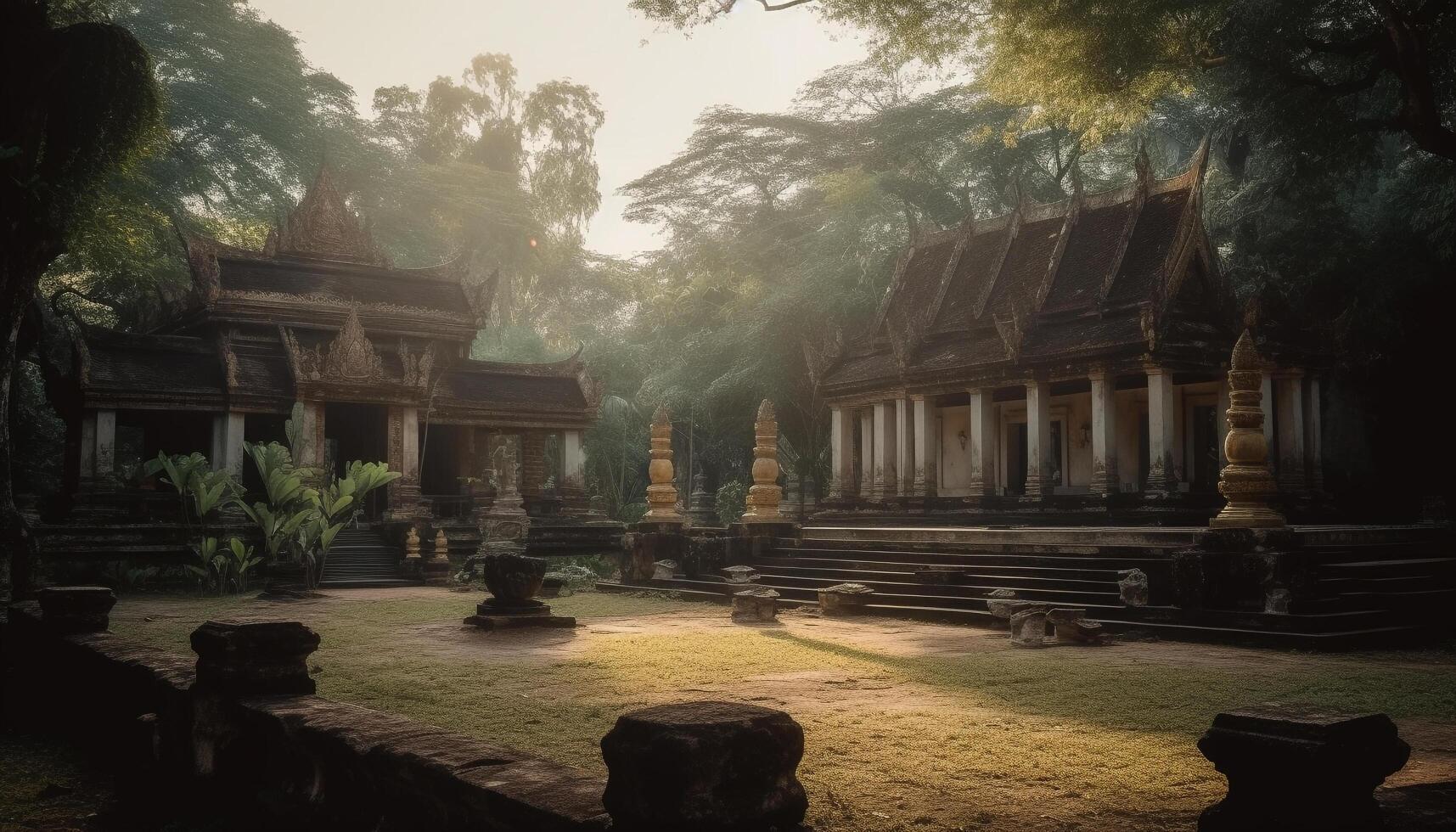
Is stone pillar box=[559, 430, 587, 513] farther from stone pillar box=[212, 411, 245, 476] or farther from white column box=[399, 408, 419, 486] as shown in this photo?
stone pillar box=[212, 411, 245, 476]

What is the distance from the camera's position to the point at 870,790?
4.56 metres

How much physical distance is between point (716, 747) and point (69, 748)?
20.8ft

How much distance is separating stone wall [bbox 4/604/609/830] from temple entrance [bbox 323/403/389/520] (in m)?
17.7

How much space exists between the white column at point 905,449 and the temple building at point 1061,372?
0.12 feet

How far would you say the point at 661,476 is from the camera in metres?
16.9

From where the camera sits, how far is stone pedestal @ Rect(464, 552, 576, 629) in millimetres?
11227

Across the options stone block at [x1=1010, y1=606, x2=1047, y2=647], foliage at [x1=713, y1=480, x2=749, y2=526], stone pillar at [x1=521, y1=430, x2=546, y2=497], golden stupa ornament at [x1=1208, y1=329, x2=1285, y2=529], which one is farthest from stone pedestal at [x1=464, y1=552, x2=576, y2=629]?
foliage at [x1=713, y1=480, x2=749, y2=526]

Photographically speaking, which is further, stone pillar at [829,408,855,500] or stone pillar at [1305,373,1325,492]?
stone pillar at [829,408,855,500]

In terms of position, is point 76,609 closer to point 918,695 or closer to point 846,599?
point 918,695

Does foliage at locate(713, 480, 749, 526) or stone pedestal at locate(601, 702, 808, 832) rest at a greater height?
foliage at locate(713, 480, 749, 526)

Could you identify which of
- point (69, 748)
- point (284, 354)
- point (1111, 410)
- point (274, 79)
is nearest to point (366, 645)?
point (69, 748)

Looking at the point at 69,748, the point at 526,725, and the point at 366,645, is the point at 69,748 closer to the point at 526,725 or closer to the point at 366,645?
the point at 366,645

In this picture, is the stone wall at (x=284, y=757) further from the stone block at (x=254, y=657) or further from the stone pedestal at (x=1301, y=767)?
the stone pedestal at (x=1301, y=767)

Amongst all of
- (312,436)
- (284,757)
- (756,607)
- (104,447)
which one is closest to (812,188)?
(312,436)
